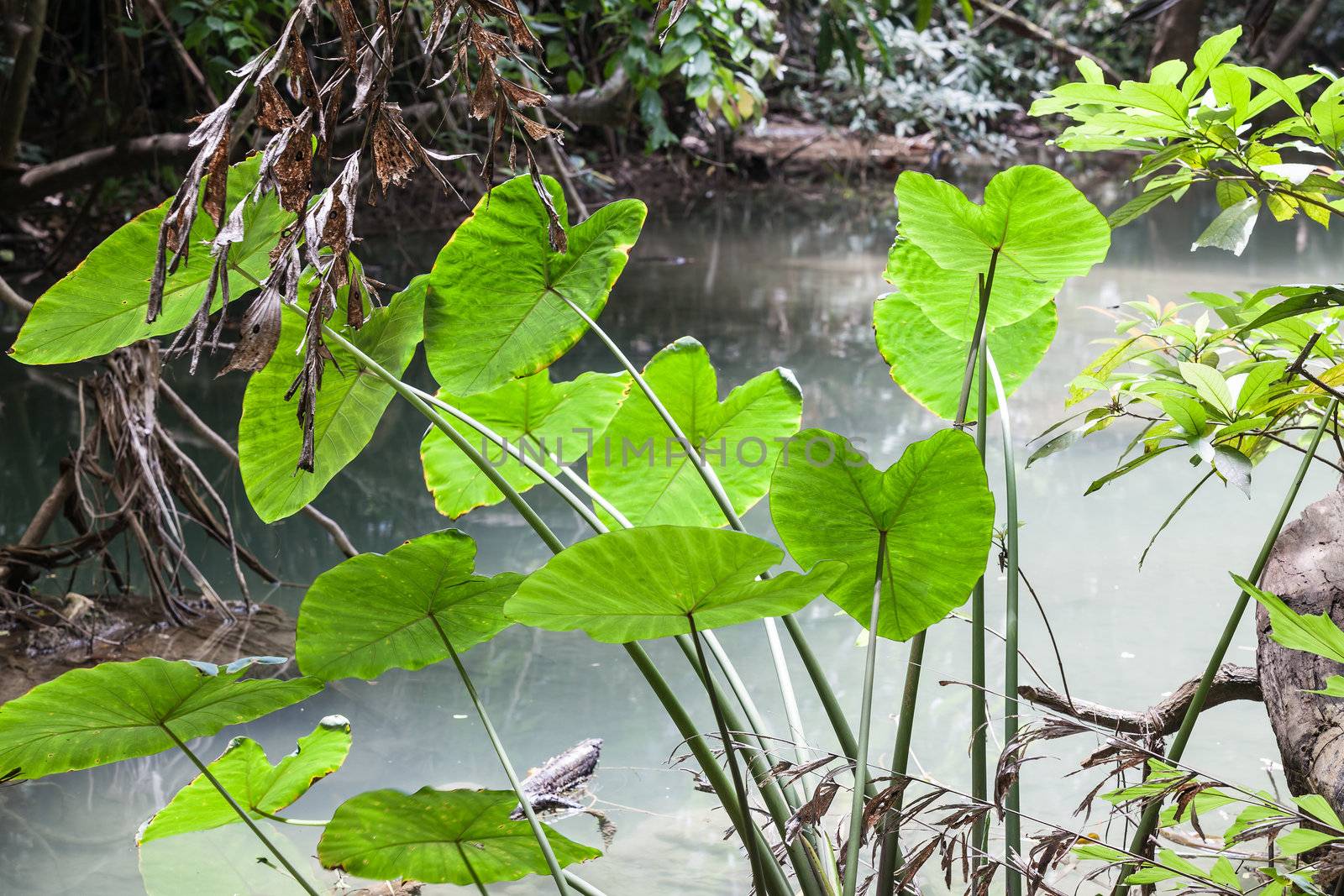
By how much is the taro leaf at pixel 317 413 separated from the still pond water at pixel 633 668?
1.41 feet

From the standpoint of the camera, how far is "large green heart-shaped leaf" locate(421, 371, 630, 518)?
0.97 metres

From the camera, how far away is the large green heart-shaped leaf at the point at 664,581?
0.59 m

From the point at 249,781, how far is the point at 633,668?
758 mm

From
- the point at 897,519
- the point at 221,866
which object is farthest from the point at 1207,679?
the point at 221,866

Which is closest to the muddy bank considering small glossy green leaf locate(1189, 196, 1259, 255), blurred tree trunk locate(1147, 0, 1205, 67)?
small glossy green leaf locate(1189, 196, 1259, 255)

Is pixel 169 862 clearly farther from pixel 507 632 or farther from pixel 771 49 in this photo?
pixel 771 49

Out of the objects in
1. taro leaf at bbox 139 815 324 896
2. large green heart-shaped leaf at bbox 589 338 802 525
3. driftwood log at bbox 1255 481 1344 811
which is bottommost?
taro leaf at bbox 139 815 324 896

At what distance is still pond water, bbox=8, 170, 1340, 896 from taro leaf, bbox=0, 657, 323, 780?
368 mm

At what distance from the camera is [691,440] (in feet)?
3.24

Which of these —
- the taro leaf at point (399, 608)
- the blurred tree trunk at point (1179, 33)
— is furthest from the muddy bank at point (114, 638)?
the blurred tree trunk at point (1179, 33)

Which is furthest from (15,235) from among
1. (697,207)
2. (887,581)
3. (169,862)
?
(887,581)

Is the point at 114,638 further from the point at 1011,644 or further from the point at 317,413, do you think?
the point at 1011,644

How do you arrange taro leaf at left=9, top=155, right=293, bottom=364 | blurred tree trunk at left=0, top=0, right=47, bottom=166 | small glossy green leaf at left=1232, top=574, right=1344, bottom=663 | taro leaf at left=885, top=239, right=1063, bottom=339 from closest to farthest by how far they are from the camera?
small glossy green leaf at left=1232, top=574, right=1344, bottom=663 → taro leaf at left=9, top=155, right=293, bottom=364 → taro leaf at left=885, top=239, right=1063, bottom=339 → blurred tree trunk at left=0, top=0, right=47, bottom=166

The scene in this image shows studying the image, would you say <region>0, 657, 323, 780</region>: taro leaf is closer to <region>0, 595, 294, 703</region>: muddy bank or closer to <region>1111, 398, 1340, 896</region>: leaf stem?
<region>1111, 398, 1340, 896</region>: leaf stem
